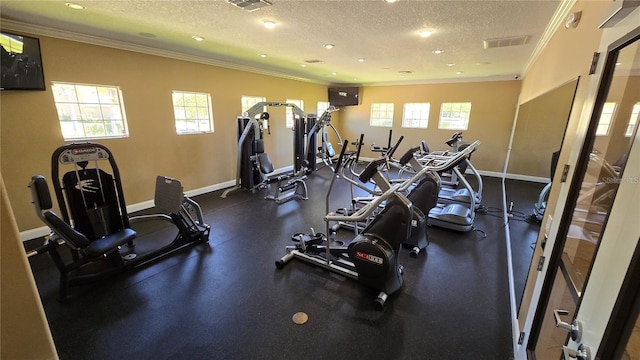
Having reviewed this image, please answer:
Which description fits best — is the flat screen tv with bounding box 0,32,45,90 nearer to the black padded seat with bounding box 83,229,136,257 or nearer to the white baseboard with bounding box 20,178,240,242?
the white baseboard with bounding box 20,178,240,242

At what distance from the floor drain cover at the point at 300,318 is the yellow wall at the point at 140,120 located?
12.3 ft

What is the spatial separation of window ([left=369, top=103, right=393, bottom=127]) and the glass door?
7776 mm

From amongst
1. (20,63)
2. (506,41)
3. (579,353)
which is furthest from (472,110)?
(20,63)

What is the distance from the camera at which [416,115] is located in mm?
8227

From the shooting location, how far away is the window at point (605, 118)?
1140 mm

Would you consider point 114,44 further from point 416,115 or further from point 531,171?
point 416,115

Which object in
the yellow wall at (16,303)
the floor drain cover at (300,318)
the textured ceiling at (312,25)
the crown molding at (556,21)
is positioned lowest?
the floor drain cover at (300,318)

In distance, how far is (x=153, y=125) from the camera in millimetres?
4516

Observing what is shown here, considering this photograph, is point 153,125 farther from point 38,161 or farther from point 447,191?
point 447,191

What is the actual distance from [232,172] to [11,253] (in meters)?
5.57

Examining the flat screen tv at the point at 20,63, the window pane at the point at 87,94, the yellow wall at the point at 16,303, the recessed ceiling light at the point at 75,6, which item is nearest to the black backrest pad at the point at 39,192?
the recessed ceiling light at the point at 75,6

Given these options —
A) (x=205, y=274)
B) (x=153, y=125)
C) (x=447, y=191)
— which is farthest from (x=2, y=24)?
(x=447, y=191)

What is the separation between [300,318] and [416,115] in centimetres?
755

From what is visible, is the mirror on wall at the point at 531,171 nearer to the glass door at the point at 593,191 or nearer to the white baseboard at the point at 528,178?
the white baseboard at the point at 528,178
